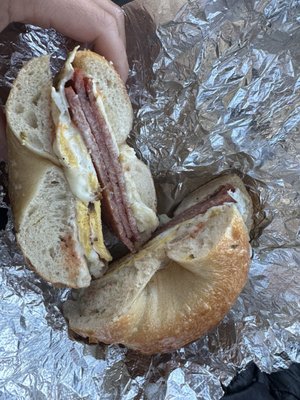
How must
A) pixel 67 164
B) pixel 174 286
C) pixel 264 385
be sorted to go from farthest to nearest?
pixel 264 385
pixel 174 286
pixel 67 164

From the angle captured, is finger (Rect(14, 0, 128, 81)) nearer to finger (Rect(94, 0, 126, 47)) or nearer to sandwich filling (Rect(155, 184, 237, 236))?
finger (Rect(94, 0, 126, 47))

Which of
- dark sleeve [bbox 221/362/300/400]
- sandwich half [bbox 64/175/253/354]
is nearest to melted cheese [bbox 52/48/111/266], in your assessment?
sandwich half [bbox 64/175/253/354]

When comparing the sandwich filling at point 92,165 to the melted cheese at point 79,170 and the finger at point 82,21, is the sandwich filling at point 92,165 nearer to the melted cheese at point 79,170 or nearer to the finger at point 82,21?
the melted cheese at point 79,170

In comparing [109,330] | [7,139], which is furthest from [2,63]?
[109,330]

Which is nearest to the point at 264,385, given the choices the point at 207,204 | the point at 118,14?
the point at 207,204

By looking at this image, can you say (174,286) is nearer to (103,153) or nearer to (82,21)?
(103,153)

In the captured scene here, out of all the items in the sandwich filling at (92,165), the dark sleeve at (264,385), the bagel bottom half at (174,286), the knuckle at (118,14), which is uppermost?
the knuckle at (118,14)

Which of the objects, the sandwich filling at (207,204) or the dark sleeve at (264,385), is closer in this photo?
the sandwich filling at (207,204)

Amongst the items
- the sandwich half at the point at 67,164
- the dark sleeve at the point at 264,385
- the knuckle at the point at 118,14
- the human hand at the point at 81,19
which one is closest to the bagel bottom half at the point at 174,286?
the sandwich half at the point at 67,164
